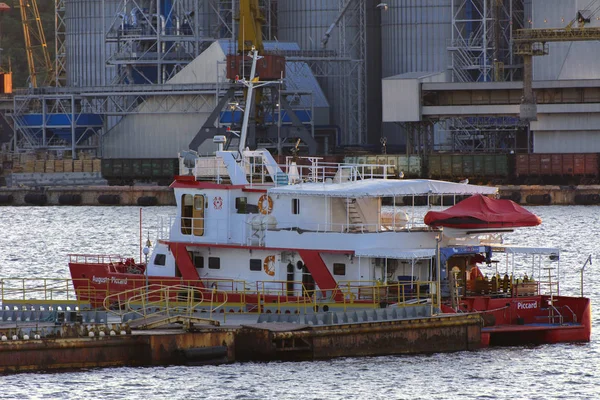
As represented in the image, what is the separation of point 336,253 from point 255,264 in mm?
2840

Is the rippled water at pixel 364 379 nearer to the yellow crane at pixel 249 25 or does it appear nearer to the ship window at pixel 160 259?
the ship window at pixel 160 259

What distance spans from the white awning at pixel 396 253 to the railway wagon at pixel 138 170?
88769mm

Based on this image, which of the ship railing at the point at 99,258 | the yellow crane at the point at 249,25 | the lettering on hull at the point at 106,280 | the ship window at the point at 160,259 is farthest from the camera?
the yellow crane at the point at 249,25

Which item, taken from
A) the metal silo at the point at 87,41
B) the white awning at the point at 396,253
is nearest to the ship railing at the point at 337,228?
the white awning at the point at 396,253

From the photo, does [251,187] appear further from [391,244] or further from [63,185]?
[63,185]

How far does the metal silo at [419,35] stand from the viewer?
136375mm

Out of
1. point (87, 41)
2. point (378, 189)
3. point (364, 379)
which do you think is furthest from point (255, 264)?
point (87, 41)

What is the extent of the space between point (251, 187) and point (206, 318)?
18.2ft

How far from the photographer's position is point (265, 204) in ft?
152

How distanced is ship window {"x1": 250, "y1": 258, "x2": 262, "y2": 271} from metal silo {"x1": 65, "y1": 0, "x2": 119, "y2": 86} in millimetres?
103071

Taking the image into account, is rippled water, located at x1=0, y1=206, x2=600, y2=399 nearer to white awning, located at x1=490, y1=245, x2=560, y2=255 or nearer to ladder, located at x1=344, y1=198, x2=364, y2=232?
white awning, located at x1=490, y1=245, x2=560, y2=255

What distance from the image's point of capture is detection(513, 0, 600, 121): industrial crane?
12094 cm

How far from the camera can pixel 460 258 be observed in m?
45.9

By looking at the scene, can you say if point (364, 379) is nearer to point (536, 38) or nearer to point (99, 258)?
point (99, 258)
